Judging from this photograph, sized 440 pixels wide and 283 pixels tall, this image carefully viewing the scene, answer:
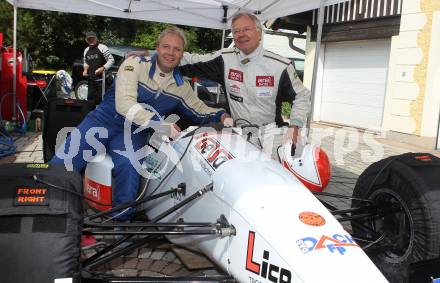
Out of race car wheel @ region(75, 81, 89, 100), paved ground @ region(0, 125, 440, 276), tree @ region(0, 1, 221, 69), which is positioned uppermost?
tree @ region(0, 1, 221, 69)

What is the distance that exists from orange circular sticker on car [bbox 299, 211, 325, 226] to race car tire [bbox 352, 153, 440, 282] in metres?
0.78

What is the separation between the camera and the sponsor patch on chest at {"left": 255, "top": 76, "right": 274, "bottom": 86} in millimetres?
4117

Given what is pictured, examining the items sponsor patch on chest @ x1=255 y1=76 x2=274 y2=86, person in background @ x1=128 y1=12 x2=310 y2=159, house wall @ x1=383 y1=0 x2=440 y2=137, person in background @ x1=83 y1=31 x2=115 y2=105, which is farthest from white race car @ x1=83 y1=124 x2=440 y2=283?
house wall @ x1=383 y1=0 x2=440 y2=137

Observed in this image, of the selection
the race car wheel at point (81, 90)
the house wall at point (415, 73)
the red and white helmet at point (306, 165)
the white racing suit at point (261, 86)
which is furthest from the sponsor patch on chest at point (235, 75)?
the race car wheel at point (81, 90)

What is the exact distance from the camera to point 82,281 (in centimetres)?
239

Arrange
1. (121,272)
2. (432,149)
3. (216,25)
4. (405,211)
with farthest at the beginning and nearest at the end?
1. (432,149)
2. (216,25)
3. (121,272)
4. (405,211)

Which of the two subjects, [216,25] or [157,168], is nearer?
[157,168]

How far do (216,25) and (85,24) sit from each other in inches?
847

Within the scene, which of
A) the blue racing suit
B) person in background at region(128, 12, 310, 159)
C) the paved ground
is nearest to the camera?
the paved ground

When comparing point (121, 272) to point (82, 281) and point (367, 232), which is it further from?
point (367, 232)

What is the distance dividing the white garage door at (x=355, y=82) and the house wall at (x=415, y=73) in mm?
743

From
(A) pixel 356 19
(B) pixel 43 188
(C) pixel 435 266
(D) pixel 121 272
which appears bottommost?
(D) pixel 121 272

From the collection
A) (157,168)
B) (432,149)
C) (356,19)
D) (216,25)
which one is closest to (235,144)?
(157,168)

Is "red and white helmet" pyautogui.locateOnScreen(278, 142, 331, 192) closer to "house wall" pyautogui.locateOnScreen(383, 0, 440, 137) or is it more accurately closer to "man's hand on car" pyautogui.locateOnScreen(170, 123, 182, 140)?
"man's hand on car" pyautogui.locateOnScreen(170, 123, 182, 140)
